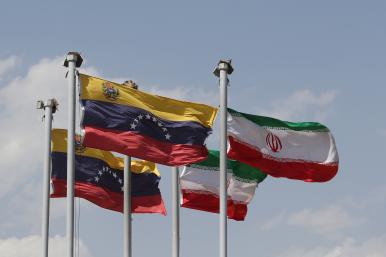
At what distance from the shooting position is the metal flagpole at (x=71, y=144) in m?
26.1

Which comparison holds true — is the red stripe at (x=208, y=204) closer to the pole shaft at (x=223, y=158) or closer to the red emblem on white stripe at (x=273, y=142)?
the red emblem on white stripe at (x=273, y=142)

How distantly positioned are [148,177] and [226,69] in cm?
609

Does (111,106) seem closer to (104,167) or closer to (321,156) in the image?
(104,167)

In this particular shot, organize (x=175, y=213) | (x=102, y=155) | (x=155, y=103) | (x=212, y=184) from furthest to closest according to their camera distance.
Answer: (x=212, y=184) < (x=102, y=155) < (x=175, y=213) < (x=155, y=103)

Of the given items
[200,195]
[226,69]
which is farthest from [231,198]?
[226,69]

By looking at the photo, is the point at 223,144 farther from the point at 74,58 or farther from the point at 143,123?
the point at 74,58

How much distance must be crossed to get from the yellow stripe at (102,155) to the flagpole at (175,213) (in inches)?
57.5

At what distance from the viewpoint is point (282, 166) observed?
1235 inches

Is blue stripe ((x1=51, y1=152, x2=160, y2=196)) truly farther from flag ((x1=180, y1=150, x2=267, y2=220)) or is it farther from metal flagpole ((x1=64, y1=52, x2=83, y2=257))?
metal flagpole ((x1=64, y1=52, x2=83, y2=257))

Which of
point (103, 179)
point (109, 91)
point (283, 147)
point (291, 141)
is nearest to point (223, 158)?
point (109, 91)

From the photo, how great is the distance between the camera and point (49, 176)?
30422mm

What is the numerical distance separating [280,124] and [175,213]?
4.30 metres

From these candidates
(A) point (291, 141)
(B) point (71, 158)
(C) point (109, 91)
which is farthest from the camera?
(A) point (291, 141)

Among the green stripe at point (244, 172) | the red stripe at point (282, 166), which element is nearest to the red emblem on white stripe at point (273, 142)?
the red stripe at point (282, 166)
